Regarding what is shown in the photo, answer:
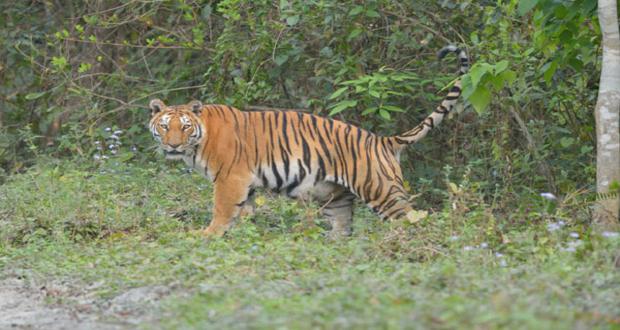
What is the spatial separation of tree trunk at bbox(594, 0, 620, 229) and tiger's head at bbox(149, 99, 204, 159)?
312 centimetres

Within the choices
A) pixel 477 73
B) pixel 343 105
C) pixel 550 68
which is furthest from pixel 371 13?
pixel 477 73

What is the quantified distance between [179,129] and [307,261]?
2425 millimetres

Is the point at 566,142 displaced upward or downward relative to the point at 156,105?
downward

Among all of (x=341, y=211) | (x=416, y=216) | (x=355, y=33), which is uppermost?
(x=355, y=33)

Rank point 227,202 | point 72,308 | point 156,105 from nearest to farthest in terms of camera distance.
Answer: point 72,308, point 227,202, point 156,105

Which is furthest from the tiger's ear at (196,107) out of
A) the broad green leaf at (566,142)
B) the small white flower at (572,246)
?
the small white flower at (572,246)

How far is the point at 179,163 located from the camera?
1119 centimetres

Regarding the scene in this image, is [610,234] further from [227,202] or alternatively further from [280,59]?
[280,59]

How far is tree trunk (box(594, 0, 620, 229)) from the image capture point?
669cm

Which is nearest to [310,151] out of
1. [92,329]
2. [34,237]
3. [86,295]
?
[34,237]

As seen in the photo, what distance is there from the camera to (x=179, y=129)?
27.9 ft

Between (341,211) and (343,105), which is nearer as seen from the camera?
(341,211)

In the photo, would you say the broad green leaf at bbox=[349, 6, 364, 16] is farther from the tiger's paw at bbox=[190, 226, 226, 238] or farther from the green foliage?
the tiger's paw at bbox=[190, 226, 226, 238]

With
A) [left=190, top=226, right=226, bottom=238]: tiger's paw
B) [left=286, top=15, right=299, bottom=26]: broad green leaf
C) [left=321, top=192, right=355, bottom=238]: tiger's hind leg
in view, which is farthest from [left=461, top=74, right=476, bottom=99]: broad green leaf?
[left=286, top=15, right=299, bottom=26]: broad green leaf
